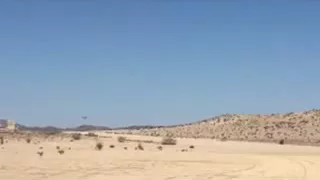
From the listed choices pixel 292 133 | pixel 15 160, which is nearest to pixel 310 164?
pixel 15 160

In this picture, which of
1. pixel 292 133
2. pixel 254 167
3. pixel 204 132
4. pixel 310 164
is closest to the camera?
pixel 254 167

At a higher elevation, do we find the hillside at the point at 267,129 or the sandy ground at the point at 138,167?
the hillside at the point at 267,129

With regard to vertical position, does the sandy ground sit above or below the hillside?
below

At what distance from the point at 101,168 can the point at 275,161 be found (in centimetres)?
1266

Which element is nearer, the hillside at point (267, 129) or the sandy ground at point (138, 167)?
the sandy ground at point (138, 167)

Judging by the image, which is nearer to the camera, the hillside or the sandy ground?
the sandy ground

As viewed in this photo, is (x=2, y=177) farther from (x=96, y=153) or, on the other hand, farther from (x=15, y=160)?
(x=96, y=153)

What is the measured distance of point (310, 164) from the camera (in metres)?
38.7

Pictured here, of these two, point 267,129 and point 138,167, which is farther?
point 267,129

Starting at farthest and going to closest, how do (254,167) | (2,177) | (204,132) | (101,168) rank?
(204,132)
(254,167)
(101,168)
(2,177)

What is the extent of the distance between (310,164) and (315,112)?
94199 millimetres

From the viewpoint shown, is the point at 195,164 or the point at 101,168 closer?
the point at 101,168

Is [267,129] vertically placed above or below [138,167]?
above

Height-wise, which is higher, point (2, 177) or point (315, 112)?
point (315, 112)
